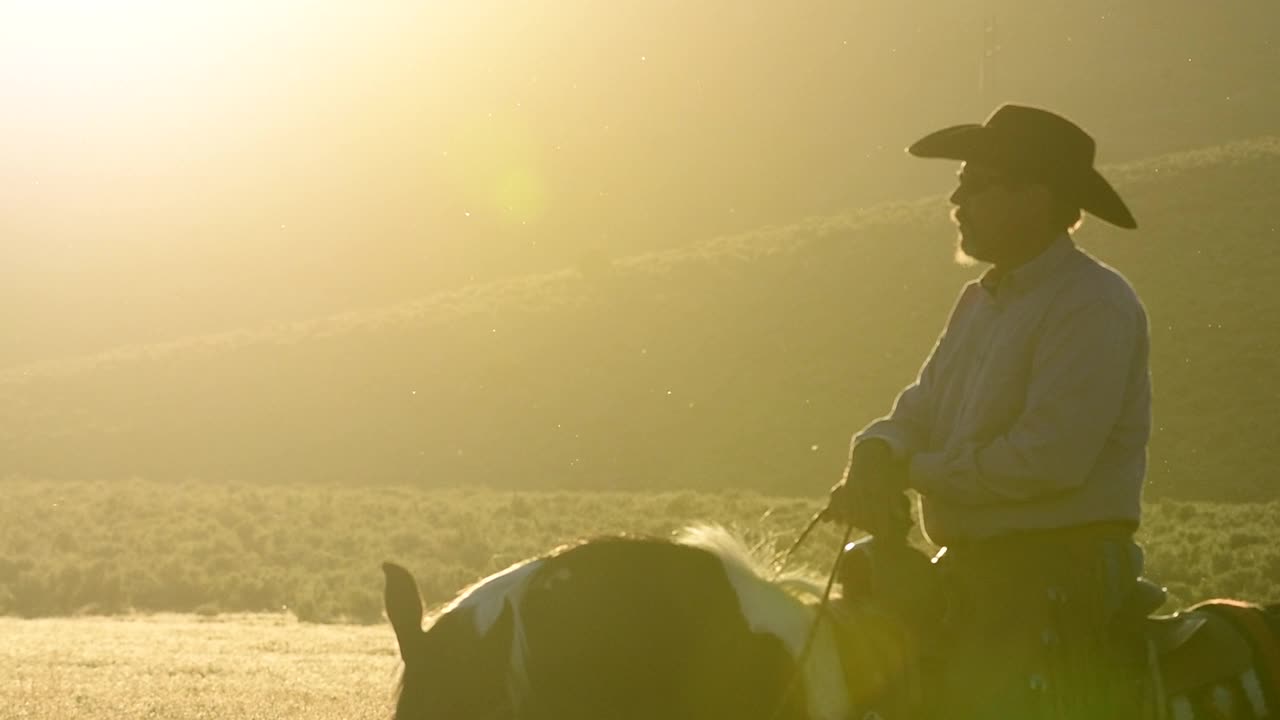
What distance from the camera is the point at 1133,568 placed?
13.4 feet

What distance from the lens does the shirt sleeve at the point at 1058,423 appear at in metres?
3.87

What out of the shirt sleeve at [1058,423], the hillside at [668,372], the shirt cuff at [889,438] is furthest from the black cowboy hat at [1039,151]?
the hillside at [668,372]

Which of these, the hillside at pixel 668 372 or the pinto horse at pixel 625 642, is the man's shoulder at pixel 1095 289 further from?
Answer: the hillside at pixel 668 372

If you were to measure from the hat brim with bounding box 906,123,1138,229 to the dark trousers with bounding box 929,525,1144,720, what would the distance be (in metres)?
0.88

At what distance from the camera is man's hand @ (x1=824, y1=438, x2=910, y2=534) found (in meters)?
4.04

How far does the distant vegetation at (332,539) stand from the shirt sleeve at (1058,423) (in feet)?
48.6

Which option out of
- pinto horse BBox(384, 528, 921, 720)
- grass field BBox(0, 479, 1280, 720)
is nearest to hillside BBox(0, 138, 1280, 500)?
grass field BBox(0, 479, 1280, 720)

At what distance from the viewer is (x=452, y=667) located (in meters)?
3.27

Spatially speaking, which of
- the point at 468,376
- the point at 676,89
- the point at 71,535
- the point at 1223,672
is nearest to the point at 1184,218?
the point at 468,376

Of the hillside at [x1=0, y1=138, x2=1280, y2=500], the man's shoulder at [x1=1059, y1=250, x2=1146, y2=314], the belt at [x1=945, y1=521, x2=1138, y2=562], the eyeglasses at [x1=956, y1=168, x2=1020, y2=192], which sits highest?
the eyeglasses at [x1=956, y1=168, x2=1020, y2=192]

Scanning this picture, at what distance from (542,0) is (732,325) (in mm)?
89607

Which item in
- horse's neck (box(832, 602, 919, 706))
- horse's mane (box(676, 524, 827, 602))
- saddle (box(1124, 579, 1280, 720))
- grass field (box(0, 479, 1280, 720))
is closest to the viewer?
horse's mane (box(676, 524, 827, 602))

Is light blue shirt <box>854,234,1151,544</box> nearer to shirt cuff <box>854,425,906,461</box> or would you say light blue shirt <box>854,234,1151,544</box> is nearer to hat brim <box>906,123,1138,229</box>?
shirt cuff <box>854,425,906,461</box>

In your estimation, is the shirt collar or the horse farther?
the shirt collar
